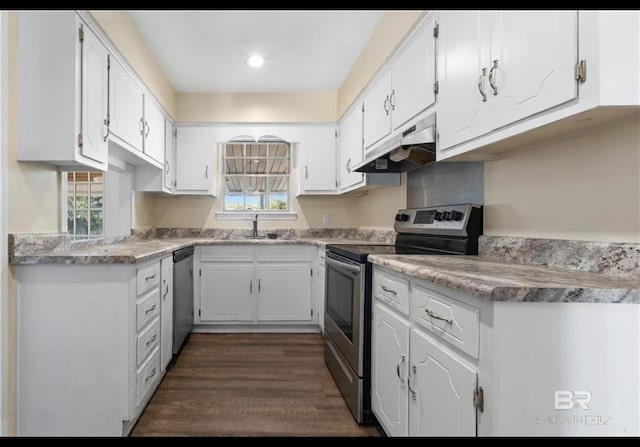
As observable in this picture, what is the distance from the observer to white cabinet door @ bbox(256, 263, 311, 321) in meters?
3.19

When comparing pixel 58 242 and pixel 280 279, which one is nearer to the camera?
pixel 58 242

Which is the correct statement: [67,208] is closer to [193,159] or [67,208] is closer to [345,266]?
[345,266]

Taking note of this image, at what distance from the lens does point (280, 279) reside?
3197 mm

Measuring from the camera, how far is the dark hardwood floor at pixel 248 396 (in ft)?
5.53

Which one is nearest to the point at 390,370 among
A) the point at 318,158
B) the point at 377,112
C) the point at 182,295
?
the point at 377,112

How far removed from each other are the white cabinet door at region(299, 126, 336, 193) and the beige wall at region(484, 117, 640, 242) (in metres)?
2.00

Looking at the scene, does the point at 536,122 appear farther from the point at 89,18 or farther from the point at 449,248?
the point at 89,18

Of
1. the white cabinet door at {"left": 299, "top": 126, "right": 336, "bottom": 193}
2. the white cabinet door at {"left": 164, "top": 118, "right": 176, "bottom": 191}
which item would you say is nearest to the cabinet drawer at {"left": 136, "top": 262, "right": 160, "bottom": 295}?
the white cabinet door at {"left": 164, "top": 118, "right": 176, "bottom": 191}

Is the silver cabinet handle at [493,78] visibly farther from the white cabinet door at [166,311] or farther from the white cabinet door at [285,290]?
the white cabinet door at [285,290]

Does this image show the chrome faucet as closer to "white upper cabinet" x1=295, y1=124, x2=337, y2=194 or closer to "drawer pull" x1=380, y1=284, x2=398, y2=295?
"white upper cabinet" x1=295, y1=124, x2=337, y2=194

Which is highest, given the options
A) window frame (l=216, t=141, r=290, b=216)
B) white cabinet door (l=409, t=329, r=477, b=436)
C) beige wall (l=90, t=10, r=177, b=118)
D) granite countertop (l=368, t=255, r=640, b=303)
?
beige wall (l=90, t=10, r=177, b=118)

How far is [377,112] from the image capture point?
2.45 m

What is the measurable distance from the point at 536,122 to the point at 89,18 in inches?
74.5
